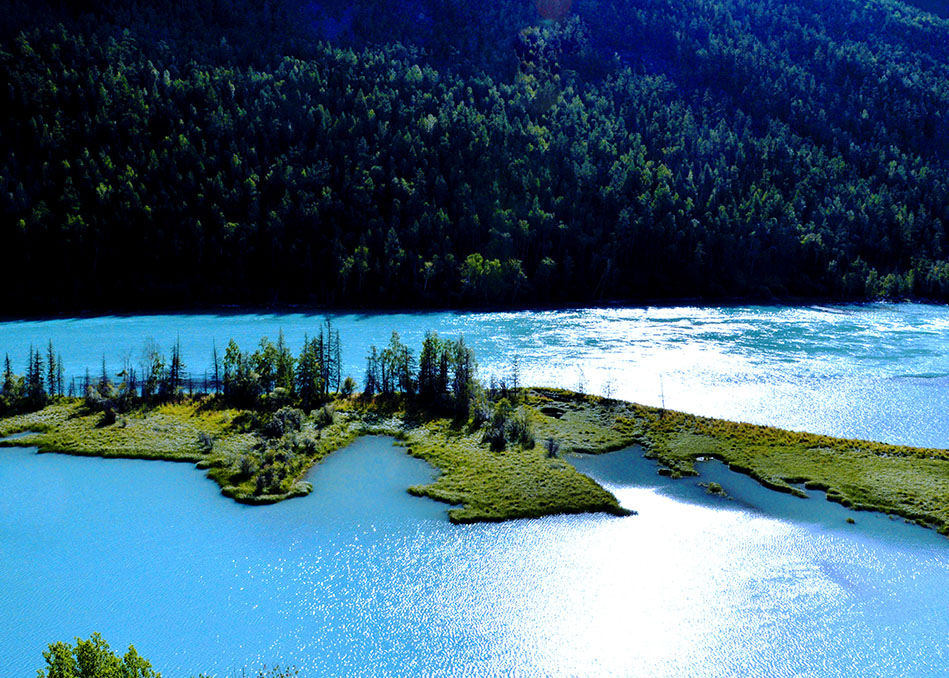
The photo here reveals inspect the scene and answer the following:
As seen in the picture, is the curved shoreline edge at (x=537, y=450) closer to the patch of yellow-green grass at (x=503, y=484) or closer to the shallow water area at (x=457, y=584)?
Answer: the patch of yellow-green grass at (x=503, y=484)

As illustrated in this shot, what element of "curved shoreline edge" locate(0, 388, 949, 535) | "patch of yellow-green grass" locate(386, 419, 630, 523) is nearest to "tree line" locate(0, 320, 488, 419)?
"curved shoreline edge" locate(0, 388, 949, 535)

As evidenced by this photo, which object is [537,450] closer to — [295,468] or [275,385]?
[295,468]

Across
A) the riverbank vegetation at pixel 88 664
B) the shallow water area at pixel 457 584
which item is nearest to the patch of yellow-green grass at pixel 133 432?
the shallow water area at pixel 457 584

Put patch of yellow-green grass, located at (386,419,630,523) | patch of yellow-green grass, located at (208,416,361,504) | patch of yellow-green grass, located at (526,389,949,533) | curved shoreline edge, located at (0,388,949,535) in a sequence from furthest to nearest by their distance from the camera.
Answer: patch of yellow-green grass, located at (208,416,361,504) → patch of yellow-green grass, located at (526,389,949,533) → curved shoreline edge, located at (0,388,949,535) → patch of yellow-green grass, located at (386,419,630,523)

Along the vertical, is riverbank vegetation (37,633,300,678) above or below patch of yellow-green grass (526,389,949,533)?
above

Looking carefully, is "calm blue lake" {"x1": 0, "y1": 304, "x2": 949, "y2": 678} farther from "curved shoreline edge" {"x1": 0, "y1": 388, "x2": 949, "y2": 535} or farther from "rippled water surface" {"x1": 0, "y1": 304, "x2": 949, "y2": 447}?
"rippled water surface" {"x1": 0, "y1": 304, "x2": 949, "y2": 447}

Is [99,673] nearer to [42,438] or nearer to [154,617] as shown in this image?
[154,617]
